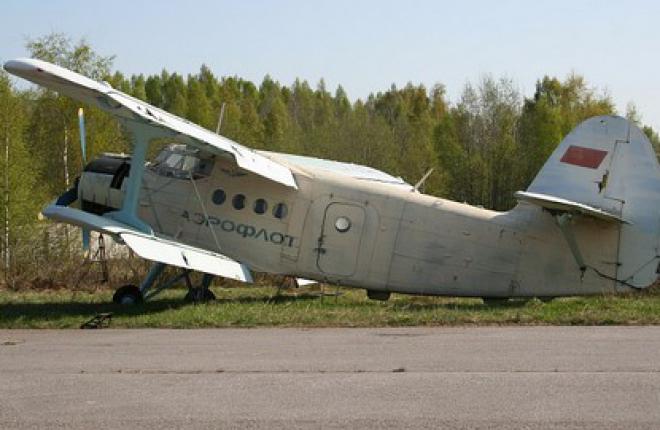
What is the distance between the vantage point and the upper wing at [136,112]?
14.6m

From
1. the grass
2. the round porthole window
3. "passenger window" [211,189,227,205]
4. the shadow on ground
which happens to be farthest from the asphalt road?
"passenger window" [211,189,227,205]

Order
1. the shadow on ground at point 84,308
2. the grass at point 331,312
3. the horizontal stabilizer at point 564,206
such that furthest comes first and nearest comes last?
the horizontal stabilizer at point 564,206
the shadow on ground at point 84,308
the grass at point 331,312

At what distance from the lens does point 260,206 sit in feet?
53.4

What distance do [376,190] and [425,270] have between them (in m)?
1.50

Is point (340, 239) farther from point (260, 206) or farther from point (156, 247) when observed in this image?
point (156, 247)

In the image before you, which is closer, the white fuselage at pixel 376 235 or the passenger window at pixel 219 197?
the white fuselage at pixel 376 235

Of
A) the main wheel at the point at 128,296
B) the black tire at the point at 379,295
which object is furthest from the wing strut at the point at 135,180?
the black tire at the point at 379,295

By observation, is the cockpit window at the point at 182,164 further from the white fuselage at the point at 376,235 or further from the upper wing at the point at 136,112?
the upper wing at the point at 136,112

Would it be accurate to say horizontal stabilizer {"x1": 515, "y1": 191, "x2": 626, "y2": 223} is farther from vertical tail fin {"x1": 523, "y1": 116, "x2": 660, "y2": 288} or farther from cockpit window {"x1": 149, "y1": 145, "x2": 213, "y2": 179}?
cockpit window {"x1": 149, "y1": 145, "x2": 213, "y2": 179}

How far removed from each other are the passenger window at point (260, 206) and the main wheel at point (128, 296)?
2.34m

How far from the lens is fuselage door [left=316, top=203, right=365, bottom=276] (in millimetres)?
15945

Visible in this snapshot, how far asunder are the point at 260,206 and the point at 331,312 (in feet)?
10.7

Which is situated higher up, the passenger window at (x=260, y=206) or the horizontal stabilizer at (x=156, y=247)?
the passenger window at (x=260, y=206)

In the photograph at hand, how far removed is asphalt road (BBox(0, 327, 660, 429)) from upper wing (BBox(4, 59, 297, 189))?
452cm
